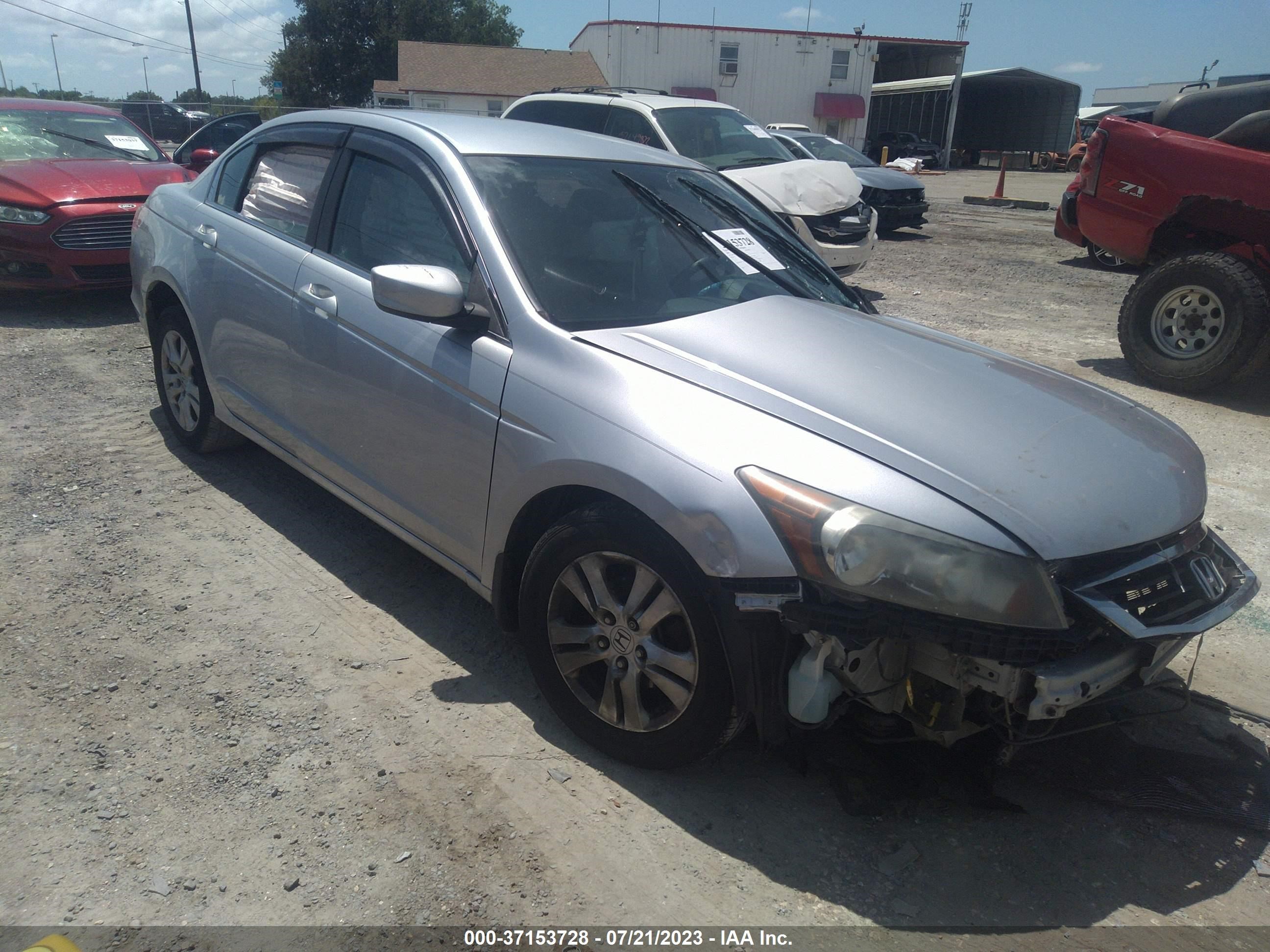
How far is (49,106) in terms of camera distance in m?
9.18

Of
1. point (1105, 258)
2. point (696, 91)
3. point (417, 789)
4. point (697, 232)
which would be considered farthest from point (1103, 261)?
point (696, 91)

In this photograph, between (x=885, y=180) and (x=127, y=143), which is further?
(x=885, y=180)

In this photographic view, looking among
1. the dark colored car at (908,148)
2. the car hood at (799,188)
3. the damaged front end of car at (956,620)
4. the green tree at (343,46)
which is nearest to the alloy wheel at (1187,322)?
the car hood at (799,188)

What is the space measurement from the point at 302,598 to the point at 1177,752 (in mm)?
3097

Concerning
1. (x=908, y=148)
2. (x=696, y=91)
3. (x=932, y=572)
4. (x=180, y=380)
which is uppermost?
(x=696, y=91)

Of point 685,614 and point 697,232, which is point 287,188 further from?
point 685,614

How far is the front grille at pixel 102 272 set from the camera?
7.72m

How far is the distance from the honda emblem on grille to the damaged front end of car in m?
0.02

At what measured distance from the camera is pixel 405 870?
234 cm

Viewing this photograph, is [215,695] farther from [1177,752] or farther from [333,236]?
[1177,752]

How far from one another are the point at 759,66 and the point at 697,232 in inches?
1766

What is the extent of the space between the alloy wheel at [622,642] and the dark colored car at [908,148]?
3938 centimetres

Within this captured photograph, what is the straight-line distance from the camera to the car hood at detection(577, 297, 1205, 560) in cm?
228

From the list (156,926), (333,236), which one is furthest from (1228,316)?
(156,926)
